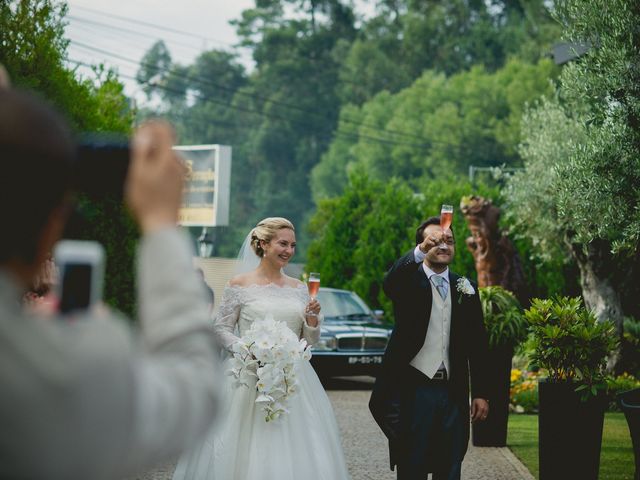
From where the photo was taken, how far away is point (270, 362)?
6.78 m

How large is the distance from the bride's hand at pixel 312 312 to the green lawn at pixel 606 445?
364 centimetres

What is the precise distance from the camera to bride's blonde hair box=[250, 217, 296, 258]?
7.30m

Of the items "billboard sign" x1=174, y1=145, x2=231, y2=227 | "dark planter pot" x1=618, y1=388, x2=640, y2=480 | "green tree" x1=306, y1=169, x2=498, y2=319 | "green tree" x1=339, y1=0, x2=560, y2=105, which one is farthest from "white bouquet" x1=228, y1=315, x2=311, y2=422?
"green tree" x1=339, y1=0, x2=560, y2=105

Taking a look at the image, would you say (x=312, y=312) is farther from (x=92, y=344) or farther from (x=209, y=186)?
(x=209, y=186)

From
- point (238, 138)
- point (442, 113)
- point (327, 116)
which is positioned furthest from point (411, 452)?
point (238, 138)

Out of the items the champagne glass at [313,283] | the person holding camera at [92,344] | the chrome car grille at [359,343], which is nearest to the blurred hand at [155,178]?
the person holding camera at [92,344]

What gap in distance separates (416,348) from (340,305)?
12635mm

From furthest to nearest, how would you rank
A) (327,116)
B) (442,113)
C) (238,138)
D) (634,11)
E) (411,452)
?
(238,138) → (327,116) → (442,113) → (634,11) → (411,452)

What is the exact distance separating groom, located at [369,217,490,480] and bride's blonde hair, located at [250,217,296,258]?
109 cm

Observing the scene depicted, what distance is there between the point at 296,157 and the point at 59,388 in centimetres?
7635

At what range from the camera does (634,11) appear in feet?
33.0

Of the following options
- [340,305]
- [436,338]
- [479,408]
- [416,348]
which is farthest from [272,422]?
[340,305]

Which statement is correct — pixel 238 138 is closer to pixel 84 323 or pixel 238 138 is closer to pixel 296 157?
pixel 296 157

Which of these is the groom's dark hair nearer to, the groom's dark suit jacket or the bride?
the groom's dark suit jacket
